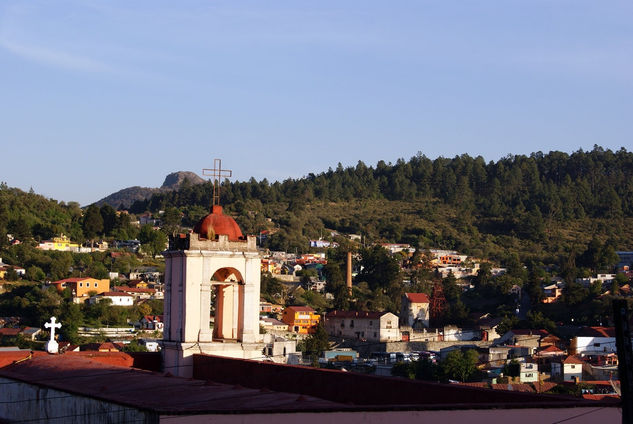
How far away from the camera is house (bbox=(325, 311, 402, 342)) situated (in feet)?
295

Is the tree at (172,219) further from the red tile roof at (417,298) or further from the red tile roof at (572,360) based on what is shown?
the red tile roof at (572,360)

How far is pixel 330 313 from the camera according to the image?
9500 cm

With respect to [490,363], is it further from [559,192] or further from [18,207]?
[559,192]

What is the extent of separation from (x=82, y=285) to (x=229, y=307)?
73.5m

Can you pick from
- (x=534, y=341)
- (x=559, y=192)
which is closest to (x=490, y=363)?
(x=534, y=341)

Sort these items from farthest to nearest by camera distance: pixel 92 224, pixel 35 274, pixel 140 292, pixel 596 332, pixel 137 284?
pixel 92 224
pixel 137 284
pixel 35 274
pixel 140 292
pixel 596 332

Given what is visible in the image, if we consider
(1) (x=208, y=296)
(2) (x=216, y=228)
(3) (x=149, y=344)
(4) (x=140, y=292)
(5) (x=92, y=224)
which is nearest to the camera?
(1) (x=208, y=296)

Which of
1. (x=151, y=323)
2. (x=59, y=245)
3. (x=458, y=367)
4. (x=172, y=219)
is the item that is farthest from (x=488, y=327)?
(x=172, y=219)

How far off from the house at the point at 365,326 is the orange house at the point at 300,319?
1456mm

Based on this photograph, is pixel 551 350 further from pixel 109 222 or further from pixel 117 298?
pixel 109 222

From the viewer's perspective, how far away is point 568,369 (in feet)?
221

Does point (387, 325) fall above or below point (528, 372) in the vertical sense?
above

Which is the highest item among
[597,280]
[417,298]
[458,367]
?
[597,280]

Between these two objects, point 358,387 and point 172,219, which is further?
point 172,219
